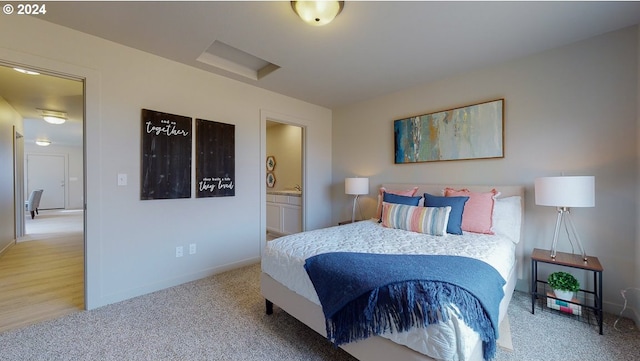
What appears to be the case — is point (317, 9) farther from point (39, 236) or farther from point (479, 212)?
point (39, 236)

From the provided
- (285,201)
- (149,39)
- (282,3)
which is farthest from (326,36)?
(285,201)

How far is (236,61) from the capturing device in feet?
9.83

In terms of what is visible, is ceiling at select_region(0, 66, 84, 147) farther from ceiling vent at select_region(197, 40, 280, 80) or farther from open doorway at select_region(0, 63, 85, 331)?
ceiling vent at select_region(197, 40, 280, 80)

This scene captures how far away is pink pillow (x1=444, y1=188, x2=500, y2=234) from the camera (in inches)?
96.1

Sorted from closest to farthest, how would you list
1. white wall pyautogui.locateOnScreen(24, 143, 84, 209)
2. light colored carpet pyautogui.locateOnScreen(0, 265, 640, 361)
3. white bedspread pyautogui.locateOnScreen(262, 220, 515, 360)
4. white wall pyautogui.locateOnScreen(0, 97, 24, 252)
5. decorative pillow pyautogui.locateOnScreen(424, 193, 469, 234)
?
1. white bedspread pyautogui.locateOnScreen(262, 220, 515, 360)
2. light colored carpet pyautogui.locateOnScreen(0, 265, 640, 361)
3. decorative pillow pyautogui.locateOnScreen(424, 193, 469, 234)
4. white wall pyautogui.locateOnScreen(0, 97, 24, 252)
5. white wall pyautogui.locateOnScreen(24, 143, 84, 209)

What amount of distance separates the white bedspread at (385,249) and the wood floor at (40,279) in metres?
1.96

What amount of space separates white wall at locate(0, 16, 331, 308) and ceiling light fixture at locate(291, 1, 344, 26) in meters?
1.69

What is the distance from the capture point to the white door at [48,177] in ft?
28.2

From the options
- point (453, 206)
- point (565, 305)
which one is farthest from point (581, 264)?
point (453, 206)

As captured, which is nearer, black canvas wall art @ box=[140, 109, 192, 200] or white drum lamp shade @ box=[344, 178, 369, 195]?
black canvas wall art @ box=[140, 109, 192, 200]

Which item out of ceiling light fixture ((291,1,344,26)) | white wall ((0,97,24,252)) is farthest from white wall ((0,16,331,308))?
white wall ((0,97,24,252))

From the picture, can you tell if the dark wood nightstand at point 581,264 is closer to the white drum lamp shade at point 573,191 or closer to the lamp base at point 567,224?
the lamp base at point 567,224

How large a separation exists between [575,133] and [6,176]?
7.55 metres

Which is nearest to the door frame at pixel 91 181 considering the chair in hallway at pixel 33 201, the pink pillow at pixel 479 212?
the pink pillow at pixel 479 212
